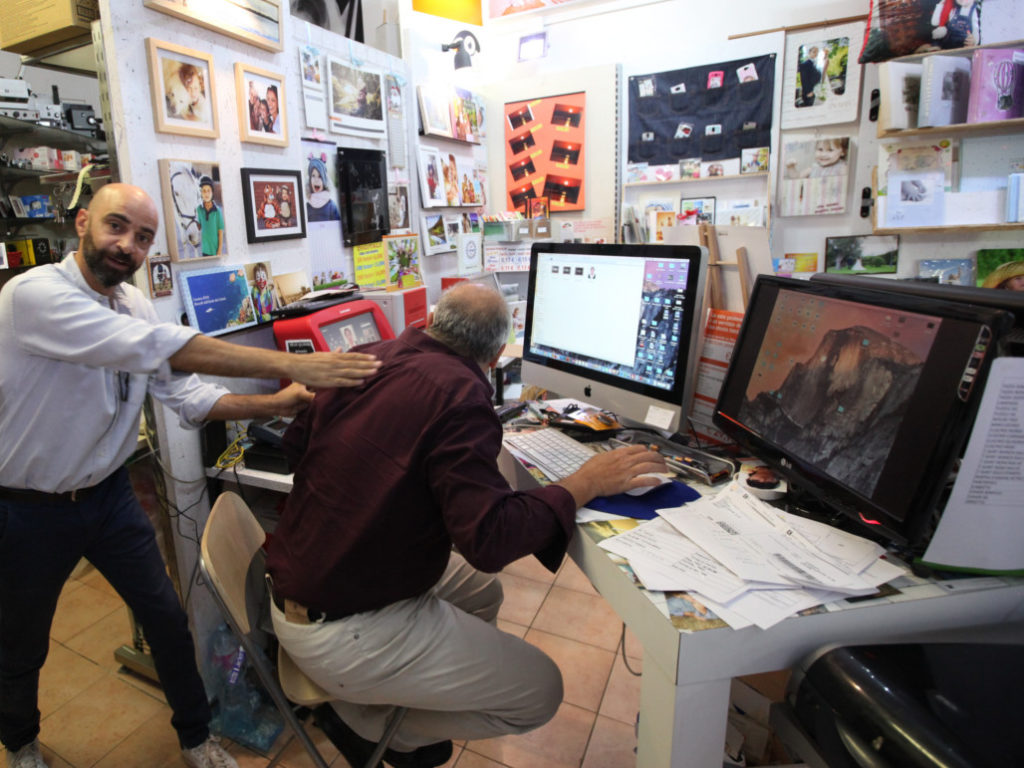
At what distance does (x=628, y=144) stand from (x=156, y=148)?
8.89 feet

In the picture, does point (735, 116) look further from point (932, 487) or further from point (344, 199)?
point (932, 487)

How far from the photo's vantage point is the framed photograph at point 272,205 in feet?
6.77

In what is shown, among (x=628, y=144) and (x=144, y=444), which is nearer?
(x=144, y=444)

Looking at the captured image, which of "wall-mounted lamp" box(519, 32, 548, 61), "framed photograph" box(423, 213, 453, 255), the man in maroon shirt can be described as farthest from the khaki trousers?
"wall-mounted lamp" box(519, 32, 548, 61)

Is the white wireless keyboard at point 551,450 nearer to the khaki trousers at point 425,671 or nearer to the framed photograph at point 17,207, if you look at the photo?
the khaki trousers at point 425,671

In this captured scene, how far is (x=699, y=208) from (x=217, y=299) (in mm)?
2713

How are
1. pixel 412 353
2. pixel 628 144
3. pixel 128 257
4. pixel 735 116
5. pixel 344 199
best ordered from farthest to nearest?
pixel 628 144
pixel 735 116
pixel 344 199
pixel 128 257
pixel 412 353

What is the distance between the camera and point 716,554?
3.36 feet

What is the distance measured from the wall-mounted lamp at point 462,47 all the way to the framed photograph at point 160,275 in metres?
2.11

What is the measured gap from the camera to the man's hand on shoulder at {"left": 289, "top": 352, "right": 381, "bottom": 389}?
127cm

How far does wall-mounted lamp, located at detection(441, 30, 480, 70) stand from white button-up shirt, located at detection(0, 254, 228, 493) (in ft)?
7.56

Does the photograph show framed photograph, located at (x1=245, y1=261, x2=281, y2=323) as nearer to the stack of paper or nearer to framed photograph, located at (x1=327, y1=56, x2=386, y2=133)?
framed photograph, located at (x1=327, y1=56, x2=386, y2=133)

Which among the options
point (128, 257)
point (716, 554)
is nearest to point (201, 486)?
point (128, 257)

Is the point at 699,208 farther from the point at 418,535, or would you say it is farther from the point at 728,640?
the point at 728,640
